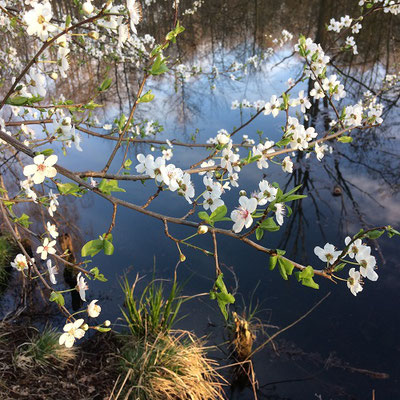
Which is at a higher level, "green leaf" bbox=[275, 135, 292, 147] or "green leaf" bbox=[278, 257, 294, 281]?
"green leaf" bbox=[275, 135, 292, 147]

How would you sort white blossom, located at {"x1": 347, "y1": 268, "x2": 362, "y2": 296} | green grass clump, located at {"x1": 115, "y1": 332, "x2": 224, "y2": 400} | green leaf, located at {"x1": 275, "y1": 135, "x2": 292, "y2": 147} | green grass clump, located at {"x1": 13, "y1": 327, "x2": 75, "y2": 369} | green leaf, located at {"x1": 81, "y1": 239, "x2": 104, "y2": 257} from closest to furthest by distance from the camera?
green leaf, located at {"x1": 81, "y1": 239, "x2": 104, "y2": 257}, white blossom, located at {"x1": 347, "y1": 268, "x2": 362, "y2": 296}, green leaf, located at {"x1": 275, "y1": 135, "x2": 292, "y2": 147}, green grass clump, located at {"x1": 115, "y1": 332, "x2": 224, "y2": 400}, green grass clump, located at {"x1": 13, "y1": 327, "x2": 75, "y2": 369}

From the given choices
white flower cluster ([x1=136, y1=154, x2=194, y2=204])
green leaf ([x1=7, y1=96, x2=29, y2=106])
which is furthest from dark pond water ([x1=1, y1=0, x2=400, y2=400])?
green leaf ([x1=7, y1=96, x2=29, y2=106])

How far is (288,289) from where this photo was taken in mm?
3826

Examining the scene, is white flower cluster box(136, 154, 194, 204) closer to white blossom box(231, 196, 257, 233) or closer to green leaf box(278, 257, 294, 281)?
white blossom box(231, 196, 257, 233)

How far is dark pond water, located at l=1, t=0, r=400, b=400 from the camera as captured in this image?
120 inches

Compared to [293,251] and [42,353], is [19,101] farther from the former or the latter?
[293,251]

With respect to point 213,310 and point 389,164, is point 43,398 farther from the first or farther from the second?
point 389,164

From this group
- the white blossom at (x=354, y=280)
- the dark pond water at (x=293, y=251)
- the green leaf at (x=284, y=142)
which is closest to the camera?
the white blossom at (x=354, y=280)

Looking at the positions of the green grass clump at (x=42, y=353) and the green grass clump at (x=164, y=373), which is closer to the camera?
the green grass clump at (x=164, y=373)

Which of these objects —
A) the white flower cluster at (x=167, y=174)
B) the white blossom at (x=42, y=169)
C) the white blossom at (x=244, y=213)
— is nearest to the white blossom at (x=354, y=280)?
the white blossom at (x=244, y=213)

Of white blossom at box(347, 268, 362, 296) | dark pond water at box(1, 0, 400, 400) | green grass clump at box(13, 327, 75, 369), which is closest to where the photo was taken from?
white blossom at box(347, 268, 362, 296)

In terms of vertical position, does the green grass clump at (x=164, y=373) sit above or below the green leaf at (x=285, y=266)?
below

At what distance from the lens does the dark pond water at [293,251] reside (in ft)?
10.0

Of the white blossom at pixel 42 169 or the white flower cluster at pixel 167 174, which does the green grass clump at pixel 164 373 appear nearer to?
the white flower cluster at pixel 167 174
